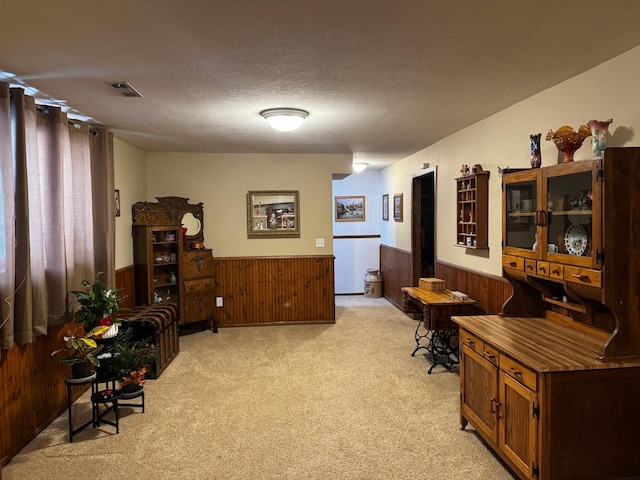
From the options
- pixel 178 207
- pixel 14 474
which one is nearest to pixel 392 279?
pixel 178 207

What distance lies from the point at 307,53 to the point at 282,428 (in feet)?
8.16

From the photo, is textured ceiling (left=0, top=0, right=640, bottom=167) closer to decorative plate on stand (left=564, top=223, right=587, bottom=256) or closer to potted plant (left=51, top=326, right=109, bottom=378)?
decorative plate on stand (left=564, top=223, right=587, bottom=256)

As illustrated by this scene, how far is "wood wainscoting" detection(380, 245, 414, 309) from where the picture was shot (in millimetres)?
6492

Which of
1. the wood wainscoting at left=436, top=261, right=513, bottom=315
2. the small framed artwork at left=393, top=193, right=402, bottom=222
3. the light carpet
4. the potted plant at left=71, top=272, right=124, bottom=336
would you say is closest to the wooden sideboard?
the light carpet

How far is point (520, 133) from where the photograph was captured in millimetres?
3412

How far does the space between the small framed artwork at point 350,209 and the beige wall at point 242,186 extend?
7.33 feet

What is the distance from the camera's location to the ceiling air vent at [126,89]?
284 cm

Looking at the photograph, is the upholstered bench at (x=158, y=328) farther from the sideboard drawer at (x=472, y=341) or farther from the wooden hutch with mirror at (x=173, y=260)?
the sideboard drawer at (x=472, y=341)

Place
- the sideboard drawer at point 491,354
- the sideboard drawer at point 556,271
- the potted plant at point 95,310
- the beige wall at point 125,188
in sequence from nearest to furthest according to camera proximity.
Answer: the sideboard drawer at point 556,271 < the sideboard drawer at point 491,354 < the potted plant at point 95,310 < the beige wall at point 125,188

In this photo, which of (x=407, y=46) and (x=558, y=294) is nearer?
(x=407, y=46)

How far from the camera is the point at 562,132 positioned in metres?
2.50

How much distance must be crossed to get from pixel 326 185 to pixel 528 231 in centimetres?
363

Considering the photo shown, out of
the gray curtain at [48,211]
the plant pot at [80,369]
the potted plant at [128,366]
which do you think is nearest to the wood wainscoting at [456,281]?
the potted plant at [128,366]

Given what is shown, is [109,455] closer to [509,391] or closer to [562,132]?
[509,391]
